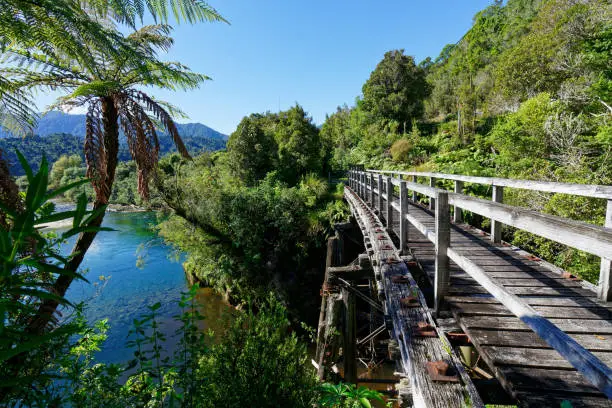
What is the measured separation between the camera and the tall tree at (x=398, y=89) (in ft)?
77.2

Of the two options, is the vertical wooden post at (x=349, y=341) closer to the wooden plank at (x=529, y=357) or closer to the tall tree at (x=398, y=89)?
the wooden plank at (x=529, y=357)

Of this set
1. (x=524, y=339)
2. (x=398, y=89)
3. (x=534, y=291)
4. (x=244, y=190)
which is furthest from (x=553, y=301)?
(x=398, y=89)

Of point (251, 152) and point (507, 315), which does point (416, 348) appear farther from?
point (251, 152)

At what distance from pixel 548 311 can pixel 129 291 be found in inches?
623

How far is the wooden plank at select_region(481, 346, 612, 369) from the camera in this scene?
155 centimetres

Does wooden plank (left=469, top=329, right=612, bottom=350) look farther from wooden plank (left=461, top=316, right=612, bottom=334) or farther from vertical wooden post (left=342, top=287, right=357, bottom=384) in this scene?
vertical wooden post (left=342, top=287, right=357, bottom=384)

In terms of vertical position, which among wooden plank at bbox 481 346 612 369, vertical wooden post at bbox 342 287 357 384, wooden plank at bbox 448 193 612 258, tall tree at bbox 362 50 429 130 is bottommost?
vertical wooden post at bbox 342 287 357 384

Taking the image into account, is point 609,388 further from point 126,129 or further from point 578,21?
point 578,21

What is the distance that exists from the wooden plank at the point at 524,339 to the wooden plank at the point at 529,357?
4 cm

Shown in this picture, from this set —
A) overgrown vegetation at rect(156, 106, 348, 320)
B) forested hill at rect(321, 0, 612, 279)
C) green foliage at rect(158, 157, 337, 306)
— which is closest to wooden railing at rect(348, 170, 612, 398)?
forested hill at rect(321, 0, 612, 279)

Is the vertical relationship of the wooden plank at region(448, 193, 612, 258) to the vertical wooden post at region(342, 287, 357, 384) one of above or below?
above

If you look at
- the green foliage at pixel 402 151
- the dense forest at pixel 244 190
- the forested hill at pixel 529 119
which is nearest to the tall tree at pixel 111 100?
the dense forest at pixel 244 190

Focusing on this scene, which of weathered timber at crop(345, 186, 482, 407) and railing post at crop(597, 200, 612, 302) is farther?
railing post at crop(597, 200, 612, 302)

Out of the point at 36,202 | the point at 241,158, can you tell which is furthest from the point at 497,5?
the point at 36,202
